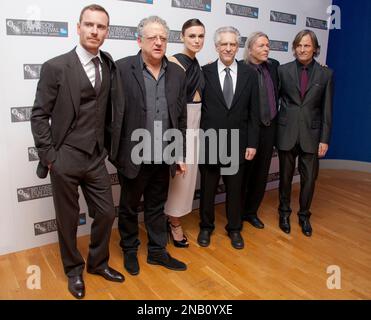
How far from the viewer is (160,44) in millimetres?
2176

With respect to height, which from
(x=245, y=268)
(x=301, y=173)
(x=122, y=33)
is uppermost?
(x=122, y=33)

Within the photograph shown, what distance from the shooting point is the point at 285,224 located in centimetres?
322

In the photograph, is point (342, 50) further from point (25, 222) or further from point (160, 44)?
point (25, 222)

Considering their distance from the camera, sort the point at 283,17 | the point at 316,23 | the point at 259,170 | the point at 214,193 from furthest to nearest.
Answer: the point at 316,23
the point at 283,17
the point at 259,170
the point at 214,193

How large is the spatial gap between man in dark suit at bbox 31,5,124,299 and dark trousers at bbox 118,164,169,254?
188mm

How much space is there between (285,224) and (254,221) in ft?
0.92

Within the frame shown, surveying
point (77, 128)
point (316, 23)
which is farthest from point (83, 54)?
point (316, 23)

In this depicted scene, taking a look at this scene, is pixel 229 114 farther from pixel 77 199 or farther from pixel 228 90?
pixel 77 199

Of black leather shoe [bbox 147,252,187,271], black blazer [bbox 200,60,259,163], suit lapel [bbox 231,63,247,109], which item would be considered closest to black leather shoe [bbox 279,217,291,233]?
black blazer [bbox 200,60,259,163]

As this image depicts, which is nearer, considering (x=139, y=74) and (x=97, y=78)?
(x=97, y=78)

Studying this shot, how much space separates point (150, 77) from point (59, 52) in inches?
33.9

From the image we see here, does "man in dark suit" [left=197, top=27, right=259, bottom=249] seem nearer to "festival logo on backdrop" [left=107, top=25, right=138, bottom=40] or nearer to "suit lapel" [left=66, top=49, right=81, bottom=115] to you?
"festival logo on backdrop" [left=107, top=25, right=138, bottom=40]

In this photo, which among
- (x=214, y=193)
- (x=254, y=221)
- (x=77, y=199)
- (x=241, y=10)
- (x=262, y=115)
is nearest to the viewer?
(x=77, y=199)

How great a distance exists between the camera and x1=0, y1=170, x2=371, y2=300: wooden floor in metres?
2.29
